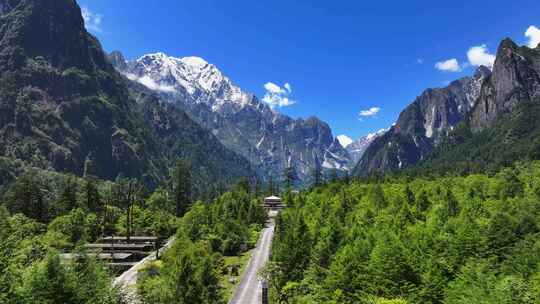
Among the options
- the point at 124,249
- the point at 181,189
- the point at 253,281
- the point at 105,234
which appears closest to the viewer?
the point at 253,281

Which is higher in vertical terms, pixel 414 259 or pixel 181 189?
pixel 181 189

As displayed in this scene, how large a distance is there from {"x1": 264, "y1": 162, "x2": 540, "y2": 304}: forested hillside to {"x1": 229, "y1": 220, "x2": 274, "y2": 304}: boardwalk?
12.2 ft

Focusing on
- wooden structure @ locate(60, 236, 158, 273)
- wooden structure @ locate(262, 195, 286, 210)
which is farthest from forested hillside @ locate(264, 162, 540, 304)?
wooden structure @ locate(262, 195, 286, 210)

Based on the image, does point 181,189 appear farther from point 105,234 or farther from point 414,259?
point 414,259

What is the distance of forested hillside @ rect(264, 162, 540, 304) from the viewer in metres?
51.9

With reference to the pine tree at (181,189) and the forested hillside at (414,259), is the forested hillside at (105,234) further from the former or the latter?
the forested hillside at (414,259)

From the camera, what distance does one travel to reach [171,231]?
460ft

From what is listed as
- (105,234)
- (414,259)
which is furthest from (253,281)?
(105,234)

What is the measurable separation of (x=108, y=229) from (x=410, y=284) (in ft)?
335

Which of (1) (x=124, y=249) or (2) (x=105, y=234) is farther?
(2) (x=105, y=234)

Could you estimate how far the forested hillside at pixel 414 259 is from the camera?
51.9 m

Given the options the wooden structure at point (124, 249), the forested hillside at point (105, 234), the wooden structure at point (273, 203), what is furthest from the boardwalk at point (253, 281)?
the wooden structure at point (273, 203)

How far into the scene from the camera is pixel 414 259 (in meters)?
61.0

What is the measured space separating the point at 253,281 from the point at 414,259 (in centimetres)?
3114
